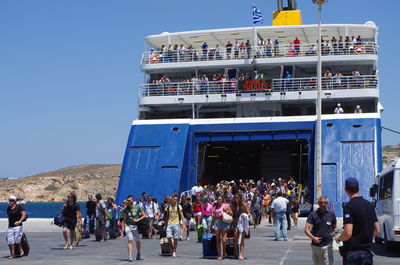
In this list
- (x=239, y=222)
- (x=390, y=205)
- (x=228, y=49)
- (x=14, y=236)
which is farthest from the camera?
(x=228, y=49)

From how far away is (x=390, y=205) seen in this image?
1767cm

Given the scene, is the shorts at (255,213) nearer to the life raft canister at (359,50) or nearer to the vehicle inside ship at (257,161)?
the life raft canister at (359,50)

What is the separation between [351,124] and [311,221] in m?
21.7

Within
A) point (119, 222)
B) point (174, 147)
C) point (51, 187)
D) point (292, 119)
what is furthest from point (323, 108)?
point (51, 187)

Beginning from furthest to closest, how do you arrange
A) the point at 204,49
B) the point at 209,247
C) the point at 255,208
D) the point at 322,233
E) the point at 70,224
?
1. the point at 204,49
2. the point at 255,208
3. the point at 70,224
4. the point at 209,247
5. the point at 322,233

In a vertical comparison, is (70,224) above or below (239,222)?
below

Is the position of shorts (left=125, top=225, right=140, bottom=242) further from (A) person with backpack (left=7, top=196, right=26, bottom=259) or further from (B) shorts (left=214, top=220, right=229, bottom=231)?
(A) person with backpack (left=7, top=196, right=26, bottom=259)

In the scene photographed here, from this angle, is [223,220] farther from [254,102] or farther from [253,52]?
[253,52]

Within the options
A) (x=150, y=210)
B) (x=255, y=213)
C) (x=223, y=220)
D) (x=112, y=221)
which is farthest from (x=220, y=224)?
(x=255, y=213)

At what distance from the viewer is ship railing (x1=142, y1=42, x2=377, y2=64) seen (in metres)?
35.5

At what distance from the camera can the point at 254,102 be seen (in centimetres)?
3569

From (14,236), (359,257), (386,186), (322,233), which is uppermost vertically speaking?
(386,186)

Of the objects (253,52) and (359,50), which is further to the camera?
(253,52)

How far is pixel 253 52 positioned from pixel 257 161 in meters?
12.6
